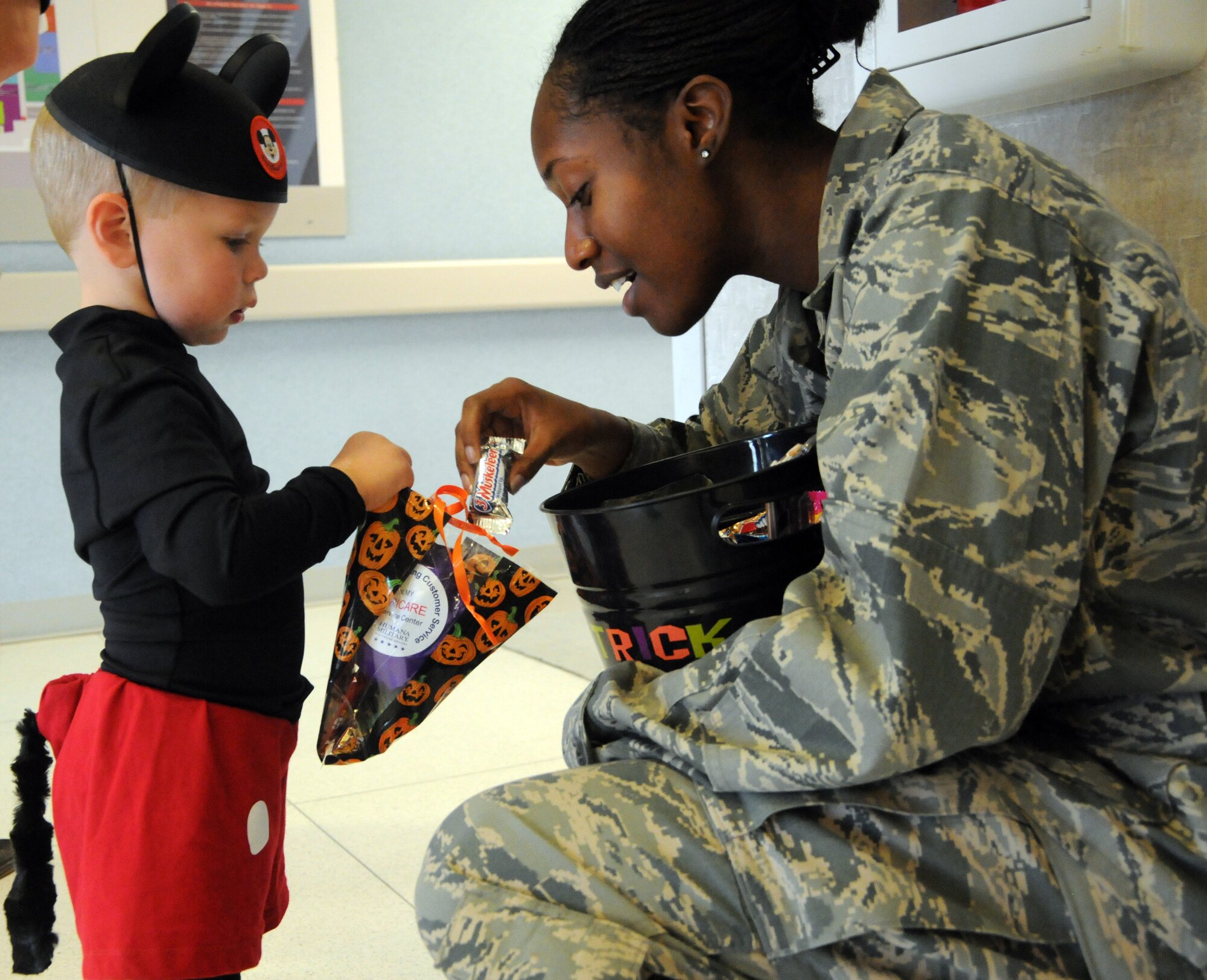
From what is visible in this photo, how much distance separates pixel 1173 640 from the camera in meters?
0.86

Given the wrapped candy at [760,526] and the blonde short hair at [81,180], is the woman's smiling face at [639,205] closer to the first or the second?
the wrapped candy at [760,526]

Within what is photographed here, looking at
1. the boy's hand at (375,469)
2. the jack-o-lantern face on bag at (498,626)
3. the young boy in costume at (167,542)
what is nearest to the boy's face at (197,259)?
the young boy in costume at (167,542)

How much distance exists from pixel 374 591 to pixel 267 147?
1.48ft

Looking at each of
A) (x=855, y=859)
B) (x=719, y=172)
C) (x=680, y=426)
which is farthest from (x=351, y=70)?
(x=855, y=859)

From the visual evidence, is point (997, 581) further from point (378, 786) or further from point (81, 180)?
point (378, 786)

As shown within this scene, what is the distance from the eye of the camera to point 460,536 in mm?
1132

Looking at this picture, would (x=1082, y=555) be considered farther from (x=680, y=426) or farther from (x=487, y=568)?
(x=680, y=426)

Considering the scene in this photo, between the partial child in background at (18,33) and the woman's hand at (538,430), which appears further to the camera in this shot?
the partial child in background at (18,33)

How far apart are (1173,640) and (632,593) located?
42cm

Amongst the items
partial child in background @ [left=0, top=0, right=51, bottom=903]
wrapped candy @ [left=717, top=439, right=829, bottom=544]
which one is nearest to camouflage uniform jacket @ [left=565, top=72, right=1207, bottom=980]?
wrapped candy @ [left=717, top=439, right=829, bottom=544]

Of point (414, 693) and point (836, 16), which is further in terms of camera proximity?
point (414, 693)

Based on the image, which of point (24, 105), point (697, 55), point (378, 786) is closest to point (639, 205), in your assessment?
point (697, 55)

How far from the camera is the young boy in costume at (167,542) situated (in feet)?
3.32

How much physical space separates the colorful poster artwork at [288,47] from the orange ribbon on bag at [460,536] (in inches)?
92.3
